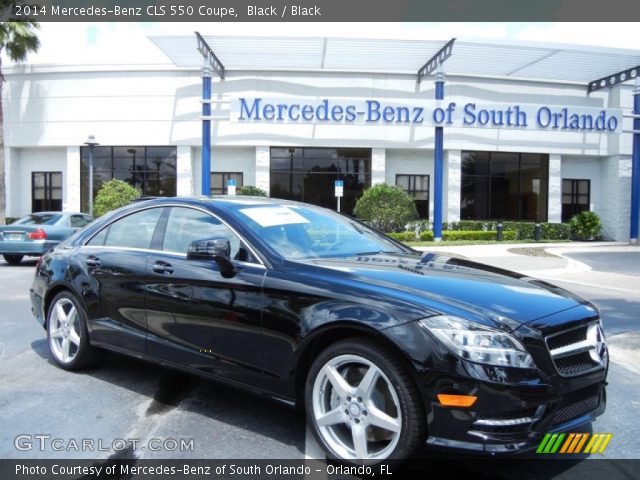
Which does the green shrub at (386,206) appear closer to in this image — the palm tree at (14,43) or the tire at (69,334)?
the palm tree at (14,43)

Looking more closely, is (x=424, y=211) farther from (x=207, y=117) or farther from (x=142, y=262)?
(x=142, y=262)

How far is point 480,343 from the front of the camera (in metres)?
2.54

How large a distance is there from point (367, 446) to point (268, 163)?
72.1ft

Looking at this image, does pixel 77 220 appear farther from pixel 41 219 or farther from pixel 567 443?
pixel 567 443

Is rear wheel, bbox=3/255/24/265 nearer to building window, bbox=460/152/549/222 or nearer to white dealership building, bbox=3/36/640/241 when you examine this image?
white dealership building, bbox=3/36/640/241

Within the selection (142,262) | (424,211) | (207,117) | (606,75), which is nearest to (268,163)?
(207,117)

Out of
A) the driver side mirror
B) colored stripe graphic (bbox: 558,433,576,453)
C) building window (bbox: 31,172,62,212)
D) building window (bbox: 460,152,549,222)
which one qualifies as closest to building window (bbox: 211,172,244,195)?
building window (bbox: 31,172,62,212)

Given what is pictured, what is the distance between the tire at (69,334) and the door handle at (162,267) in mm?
1029

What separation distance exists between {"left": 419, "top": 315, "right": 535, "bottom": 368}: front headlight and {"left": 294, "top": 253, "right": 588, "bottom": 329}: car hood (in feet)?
0.25

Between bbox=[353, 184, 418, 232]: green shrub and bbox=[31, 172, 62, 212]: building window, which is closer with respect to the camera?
bbox=[353, 184, 418, 232]: green shrub

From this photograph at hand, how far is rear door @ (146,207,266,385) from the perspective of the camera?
329 cm

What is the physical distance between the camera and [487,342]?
2543 mm

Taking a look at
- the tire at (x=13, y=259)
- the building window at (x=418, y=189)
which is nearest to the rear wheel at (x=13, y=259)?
the tire at (x=13, y=259)

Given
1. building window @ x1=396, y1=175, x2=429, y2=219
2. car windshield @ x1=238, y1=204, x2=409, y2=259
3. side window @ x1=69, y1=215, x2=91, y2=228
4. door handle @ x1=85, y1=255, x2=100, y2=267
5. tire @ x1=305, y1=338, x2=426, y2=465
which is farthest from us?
building window @ x1=396, y1=175, x2=429, y2=219
